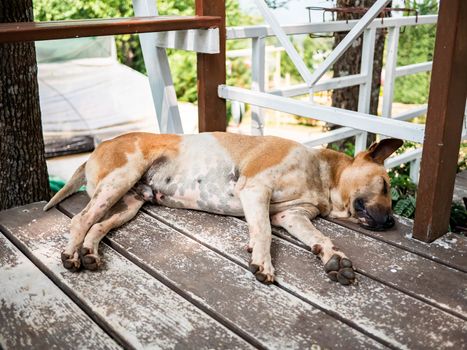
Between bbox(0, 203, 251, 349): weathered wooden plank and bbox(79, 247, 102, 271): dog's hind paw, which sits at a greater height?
bbox(79, 247, 102, 271): dog's hind paw

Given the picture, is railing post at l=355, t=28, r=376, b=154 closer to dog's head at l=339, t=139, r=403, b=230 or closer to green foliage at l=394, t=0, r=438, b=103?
green foliage at l=394, t=0, r=438, b=103

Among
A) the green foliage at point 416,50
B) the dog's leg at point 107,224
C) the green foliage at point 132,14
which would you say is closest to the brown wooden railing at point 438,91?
the dog's leg at point 107,224

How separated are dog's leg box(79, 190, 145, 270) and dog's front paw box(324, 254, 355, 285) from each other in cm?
105

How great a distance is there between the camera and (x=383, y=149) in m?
3.14

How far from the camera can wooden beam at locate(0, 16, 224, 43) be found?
275 centimetres

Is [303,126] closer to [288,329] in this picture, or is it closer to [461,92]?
[461,92]

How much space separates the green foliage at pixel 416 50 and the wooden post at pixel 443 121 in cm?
331

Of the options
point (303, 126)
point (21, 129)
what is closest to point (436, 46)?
point (21, 129)

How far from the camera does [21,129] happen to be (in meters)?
3.44

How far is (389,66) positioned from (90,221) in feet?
11.2

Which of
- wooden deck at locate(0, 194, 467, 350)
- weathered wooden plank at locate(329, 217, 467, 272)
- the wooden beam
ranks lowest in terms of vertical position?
weathered wooden plank at locate(329, 217, 467, 272)

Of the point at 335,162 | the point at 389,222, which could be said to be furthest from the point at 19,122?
the point at 389,222

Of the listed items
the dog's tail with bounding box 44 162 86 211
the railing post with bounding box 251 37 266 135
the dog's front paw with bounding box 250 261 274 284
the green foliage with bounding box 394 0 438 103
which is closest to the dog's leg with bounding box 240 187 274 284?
the dog's front paw with bounding box 250 261 274 284

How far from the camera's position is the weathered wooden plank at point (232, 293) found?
212 cm
